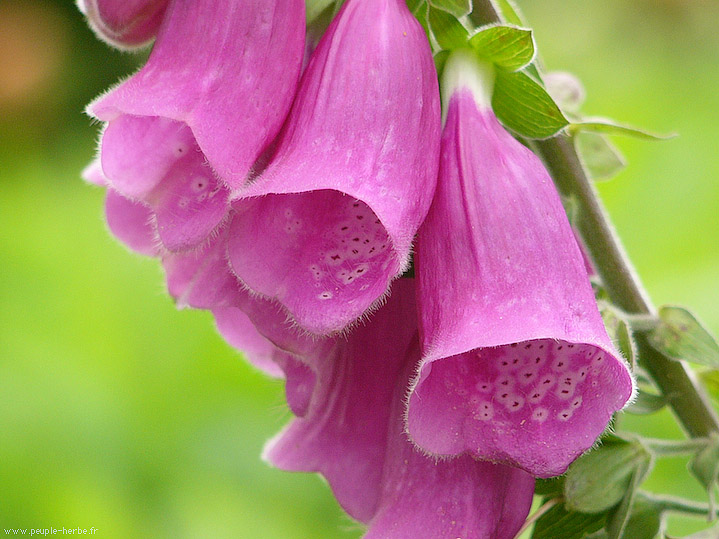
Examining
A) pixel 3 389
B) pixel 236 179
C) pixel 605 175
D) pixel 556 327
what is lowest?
pixel 3 389

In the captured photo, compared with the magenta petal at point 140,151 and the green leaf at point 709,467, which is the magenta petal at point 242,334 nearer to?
the magenta petal at point 140,151

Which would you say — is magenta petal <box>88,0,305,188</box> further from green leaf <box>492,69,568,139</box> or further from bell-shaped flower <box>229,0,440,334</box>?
green leaf <box>492,69,568,139</box>

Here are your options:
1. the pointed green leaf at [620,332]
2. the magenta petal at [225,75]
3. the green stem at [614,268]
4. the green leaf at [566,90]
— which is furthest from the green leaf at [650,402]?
the magenta petal at [225,75]

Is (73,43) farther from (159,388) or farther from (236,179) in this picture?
(236,179)

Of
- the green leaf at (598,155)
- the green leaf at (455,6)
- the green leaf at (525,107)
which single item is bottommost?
the green leaf at (598,155)

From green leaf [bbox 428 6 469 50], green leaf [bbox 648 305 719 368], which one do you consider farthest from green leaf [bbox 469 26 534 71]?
green leaf [bbox 648 305 719 368]


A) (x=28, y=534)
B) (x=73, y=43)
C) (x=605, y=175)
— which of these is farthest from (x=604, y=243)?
(x=73, y=43)

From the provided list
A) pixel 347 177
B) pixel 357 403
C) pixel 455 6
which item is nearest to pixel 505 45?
pixel 455 6
